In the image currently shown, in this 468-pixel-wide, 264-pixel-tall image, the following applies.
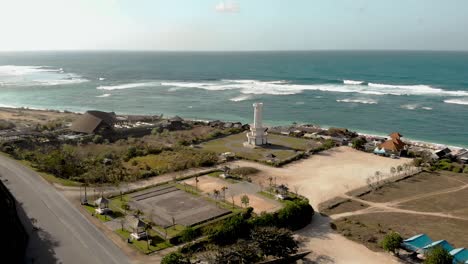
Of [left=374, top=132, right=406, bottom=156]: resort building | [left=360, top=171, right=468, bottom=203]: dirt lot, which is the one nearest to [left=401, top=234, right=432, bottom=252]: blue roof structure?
[left=360, top=171, right=468, bottom=203]: dirt lot

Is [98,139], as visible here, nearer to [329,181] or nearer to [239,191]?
[239,191]

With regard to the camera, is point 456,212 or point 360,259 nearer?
point 360,259

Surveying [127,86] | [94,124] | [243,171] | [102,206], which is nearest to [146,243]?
[102,206]

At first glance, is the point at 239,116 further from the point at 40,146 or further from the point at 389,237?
the point at 389,237

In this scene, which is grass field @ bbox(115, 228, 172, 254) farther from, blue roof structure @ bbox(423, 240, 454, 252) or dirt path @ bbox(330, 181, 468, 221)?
blue roof structure @ bbox(423, 240, 454, 252)

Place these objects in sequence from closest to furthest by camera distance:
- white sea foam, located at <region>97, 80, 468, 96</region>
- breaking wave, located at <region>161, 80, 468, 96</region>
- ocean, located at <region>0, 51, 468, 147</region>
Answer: ocean, located at <region>0, 51, 468, 147</region>, breaking wave, located at <region>161, 80, 468, 96</region>, white sea foam, located at <region>97, 80, 468, 96</region>

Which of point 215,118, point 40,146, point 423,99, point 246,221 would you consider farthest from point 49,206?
point 423,99
